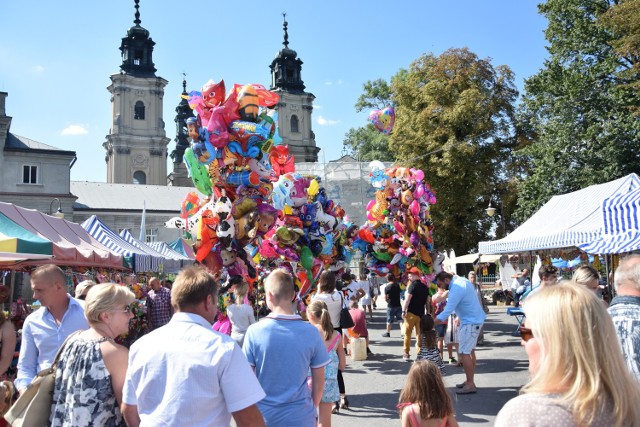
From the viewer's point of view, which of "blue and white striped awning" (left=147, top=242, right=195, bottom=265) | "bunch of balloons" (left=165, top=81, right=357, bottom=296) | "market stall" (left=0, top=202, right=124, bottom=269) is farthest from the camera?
"blue and white striped awning" (left=147, top=242, right=195, bottom=265)

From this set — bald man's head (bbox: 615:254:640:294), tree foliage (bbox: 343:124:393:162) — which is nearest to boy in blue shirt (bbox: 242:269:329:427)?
bald man's head (bbox: 615:254:640:294)

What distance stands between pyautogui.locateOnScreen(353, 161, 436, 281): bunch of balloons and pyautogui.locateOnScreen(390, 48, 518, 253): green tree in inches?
503

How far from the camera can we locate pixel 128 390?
290 centimetres

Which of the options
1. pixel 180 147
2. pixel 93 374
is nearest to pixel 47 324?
Answer: pixel 93 374

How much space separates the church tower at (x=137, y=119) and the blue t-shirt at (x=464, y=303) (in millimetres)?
58664

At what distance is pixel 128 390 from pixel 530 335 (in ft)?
6.25

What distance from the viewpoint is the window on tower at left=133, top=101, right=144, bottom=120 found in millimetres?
62822

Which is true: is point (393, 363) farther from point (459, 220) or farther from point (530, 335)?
point (459, 220)

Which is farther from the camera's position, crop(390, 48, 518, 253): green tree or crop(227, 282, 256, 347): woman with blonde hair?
crop(390, 48, 518, 253): green tree

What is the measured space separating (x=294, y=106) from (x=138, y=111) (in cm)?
1755

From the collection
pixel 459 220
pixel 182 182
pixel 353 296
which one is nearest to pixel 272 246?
pixel 353 296

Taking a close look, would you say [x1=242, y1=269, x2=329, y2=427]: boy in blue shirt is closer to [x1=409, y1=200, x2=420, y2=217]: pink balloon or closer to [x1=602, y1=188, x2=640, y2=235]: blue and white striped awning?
[x1=602, y1=188, x2=640, y2=235]: blue and white striped awning

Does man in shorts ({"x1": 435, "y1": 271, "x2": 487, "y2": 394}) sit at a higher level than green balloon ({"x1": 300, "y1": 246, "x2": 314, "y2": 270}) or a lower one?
lower

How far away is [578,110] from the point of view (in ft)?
72.7
